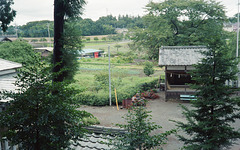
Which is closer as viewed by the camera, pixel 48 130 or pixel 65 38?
pixel 48 130

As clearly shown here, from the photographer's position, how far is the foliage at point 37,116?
3.64 metres

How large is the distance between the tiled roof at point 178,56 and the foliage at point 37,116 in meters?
11.2

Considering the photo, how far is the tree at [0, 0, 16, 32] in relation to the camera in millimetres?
5047

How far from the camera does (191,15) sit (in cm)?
1909

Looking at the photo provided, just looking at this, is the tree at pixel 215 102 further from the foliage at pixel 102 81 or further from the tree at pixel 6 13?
the foliage at pixel 102 81

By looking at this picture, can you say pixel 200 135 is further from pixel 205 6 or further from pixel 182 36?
pixel 205 6

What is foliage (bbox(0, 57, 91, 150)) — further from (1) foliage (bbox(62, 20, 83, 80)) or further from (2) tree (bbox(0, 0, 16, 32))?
(1) foliage (bbox(62, 20, 83, 80))

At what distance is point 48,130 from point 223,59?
4056 millimetres

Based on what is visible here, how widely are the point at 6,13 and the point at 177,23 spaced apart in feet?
56.1

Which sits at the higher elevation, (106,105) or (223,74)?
(223,74)

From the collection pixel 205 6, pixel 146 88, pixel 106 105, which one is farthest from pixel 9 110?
pixel 205 6

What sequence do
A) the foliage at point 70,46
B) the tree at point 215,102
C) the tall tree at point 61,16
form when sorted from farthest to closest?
the foliage at point 70,46, the tall tree at point 61,16, the tree at point 215,102

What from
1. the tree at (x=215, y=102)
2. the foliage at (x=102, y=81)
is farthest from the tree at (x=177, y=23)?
the tree at (x=215, y=102)

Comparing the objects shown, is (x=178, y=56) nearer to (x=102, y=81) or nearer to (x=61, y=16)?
(x=102, y=81)
